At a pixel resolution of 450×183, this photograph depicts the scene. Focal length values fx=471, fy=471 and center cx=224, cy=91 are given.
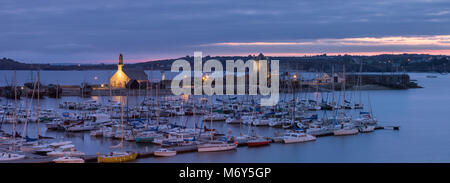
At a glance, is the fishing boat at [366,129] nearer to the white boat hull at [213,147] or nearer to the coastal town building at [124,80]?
the white boat hull at [213,147]

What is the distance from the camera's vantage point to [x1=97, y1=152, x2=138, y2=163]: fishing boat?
455 inches

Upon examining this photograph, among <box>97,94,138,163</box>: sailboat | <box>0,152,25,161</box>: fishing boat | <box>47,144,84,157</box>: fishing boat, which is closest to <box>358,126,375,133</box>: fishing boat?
<box>97,94,138,163</box>: sailboat

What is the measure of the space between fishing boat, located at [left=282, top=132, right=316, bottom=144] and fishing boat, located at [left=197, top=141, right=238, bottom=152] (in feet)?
7.27

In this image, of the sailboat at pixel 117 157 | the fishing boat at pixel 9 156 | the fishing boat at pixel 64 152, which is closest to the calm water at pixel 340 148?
the sailboat at pixel 117 157

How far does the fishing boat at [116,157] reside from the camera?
11.5 metres

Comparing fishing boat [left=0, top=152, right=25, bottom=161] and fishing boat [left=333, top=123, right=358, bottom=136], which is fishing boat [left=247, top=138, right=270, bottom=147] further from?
fishing boat [left=0, top=152, right=25, bottom=161]

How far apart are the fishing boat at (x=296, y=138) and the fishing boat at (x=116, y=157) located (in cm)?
523

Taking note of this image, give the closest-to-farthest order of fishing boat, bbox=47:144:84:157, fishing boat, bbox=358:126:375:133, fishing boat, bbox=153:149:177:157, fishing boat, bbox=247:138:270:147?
fishing boat, bbox=47:144:84:157
fishing boat, bbox=153:149:177:157
fishing boat, bbox=247:138:270:147
fishing boat, bbox=358:126:375:133

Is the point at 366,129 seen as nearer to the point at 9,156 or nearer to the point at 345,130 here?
the point at 345,130
